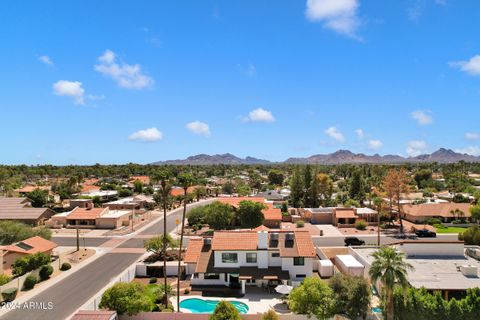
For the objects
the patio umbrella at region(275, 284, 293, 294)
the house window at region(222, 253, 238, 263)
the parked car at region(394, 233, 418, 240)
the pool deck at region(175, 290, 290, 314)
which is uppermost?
the house window at region(222, 253, 238, 263)

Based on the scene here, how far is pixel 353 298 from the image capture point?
31.4 m

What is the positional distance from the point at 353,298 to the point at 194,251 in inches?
888

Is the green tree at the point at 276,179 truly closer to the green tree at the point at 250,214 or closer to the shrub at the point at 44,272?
the green tree at the point at 250,214

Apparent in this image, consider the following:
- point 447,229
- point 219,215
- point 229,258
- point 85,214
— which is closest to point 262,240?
point 229,258

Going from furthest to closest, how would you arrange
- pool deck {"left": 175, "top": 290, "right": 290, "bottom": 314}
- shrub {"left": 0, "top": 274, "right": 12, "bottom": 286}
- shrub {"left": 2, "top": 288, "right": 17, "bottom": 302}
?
shrub {"left": 0, "top": 274, "right": 12, "bottom": 286}, shrub {"left": 2, "top": 288, "right": 17, "bottom": 302}, pool deck {"left": 175, "top": 290, "right": 290, "bottom": 314}

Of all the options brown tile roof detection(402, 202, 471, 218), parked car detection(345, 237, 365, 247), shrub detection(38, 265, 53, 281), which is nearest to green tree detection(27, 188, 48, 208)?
shrub detection(38, 265, 53, 281)

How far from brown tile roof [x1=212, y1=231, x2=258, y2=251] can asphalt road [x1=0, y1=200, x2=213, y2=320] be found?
14.3 meters

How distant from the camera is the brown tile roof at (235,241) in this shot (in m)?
44.1

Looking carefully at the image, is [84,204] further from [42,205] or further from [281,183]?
[281,183]

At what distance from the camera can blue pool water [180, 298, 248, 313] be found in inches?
1474

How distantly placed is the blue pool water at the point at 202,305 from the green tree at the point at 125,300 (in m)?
5.90

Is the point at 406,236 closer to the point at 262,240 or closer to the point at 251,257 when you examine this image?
the point at 262,240

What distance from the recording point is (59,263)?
166ft

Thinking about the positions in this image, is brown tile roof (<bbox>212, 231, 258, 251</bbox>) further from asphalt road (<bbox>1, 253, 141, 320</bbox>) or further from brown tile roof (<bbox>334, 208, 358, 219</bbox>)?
brown tile roof (<bbox>334, 208, 358, 219</bbox>)
